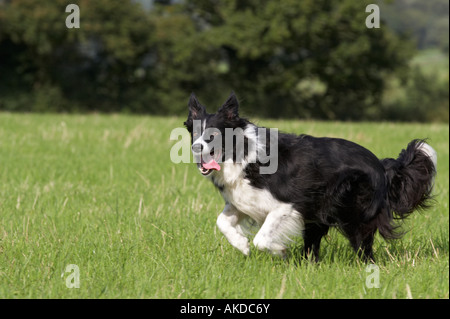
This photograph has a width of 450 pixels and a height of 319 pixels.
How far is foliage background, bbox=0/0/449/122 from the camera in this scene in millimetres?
31031

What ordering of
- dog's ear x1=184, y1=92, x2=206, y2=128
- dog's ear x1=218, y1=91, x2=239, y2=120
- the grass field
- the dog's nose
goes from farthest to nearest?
dog's ear x1=184, y1=92, x2=206, y2=128, dog's ear x1=218, y1=91, x2=239, y2=120, the dog's nose, the grass field

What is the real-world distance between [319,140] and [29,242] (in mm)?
2730

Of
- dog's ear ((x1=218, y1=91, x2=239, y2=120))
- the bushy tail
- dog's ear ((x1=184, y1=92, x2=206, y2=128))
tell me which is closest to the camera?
dog's ear ((x1=218, y1=91, x2=239, y2=120))

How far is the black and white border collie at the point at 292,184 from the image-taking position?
4.68 m

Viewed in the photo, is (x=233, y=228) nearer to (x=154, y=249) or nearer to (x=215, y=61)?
Answer: (x=154, y=249)

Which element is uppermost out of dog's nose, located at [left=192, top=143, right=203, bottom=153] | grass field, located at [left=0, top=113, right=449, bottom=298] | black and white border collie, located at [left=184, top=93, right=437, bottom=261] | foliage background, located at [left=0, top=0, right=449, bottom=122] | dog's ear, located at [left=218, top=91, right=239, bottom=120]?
foliage background, located at [left=0, top=0, right=449, bottom=122]

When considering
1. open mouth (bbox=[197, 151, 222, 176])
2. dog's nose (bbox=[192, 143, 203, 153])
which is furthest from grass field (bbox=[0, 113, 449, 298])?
dog's nose (bbox=[192, 143, 203, 153])

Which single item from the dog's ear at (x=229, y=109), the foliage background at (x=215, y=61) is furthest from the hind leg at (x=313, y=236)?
the foliage background at (x=215, y=61)

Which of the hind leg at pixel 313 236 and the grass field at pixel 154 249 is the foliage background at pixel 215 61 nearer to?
the grass field at pixel 154 249

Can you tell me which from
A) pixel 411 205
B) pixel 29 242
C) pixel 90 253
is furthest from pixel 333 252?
pixel 29 242

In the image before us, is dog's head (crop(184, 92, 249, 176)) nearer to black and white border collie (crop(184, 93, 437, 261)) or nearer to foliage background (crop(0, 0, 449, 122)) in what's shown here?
black and white border collie (crop(184, 93, 437, 261))

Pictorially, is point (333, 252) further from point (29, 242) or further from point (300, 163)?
point (29, 242)

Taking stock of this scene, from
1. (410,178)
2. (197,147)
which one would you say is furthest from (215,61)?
(197,147)

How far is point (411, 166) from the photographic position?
17.0 ft
